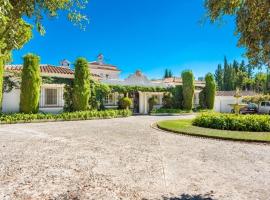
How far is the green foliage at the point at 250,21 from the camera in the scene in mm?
5566

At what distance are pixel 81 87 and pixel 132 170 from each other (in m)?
20.9

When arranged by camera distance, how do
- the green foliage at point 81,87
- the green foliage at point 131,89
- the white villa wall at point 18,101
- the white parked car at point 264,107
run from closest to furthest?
the white villa wall at point 18,101
the green foliage at point 81,87
the green foliage at point 131,89
the white parked car at point 264,107

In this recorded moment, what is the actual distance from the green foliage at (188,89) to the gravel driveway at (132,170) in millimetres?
25825

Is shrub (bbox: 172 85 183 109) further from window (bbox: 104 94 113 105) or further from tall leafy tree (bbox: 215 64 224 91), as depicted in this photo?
tall leafy tree (bbox: 215 64 224 91)

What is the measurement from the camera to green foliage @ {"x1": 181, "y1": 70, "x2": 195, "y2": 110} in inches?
1538

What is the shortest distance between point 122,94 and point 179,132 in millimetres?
18910

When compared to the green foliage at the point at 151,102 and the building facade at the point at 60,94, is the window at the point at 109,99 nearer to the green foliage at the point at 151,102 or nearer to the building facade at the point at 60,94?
the building facade at the point at 60,94

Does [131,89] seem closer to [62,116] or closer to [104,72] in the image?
[62,116]

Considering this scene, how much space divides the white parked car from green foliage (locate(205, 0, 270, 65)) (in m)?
37.0

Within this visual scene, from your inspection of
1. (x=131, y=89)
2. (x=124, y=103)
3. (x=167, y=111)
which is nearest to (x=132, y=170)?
(x=124, y=103)

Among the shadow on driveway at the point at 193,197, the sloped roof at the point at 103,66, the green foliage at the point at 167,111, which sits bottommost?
the shadow on driveway at the point at 193,197

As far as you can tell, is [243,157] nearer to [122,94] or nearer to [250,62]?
[250,62]

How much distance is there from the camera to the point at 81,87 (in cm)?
2850

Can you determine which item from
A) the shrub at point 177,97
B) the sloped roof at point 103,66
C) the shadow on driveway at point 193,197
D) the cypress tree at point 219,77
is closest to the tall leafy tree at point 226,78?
the cypress tree at point 219,77
